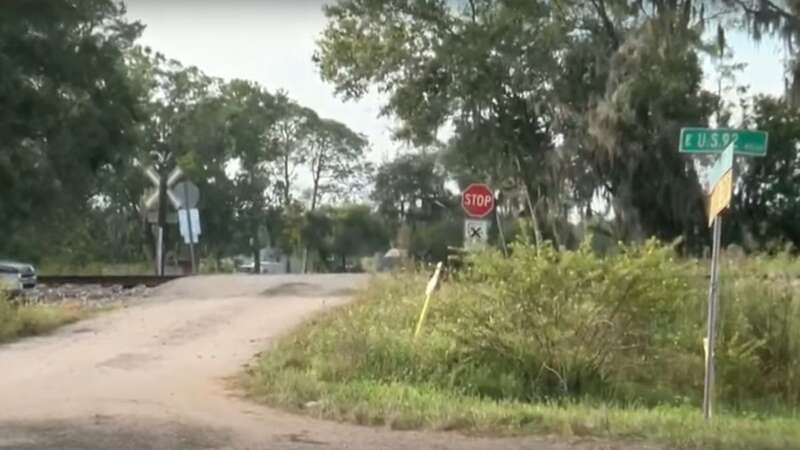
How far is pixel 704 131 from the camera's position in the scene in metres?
12.0

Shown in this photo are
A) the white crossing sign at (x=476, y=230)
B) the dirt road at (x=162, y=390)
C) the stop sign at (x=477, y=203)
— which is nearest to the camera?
the dirt road at (x=162, y=390)

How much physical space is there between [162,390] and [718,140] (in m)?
6.60

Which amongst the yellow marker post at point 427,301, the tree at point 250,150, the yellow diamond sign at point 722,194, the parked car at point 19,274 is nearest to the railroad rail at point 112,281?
the parked car at point 19,274

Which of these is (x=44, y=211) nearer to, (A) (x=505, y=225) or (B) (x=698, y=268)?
(A) (x=505, y=225)

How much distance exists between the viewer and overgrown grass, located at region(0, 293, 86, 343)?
62.4 ft

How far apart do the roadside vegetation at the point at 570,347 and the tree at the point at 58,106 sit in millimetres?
4761

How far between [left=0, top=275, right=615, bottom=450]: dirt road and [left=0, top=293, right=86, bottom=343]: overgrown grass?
1.46 ft

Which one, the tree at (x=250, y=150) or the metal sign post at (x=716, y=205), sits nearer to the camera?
the metal sign post at (x=716, y=205)

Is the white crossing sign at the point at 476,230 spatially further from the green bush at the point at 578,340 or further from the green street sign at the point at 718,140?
the green street sign at the point at 718,140

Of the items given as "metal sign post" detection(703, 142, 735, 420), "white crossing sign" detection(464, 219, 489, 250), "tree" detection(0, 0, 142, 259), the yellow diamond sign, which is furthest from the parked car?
the yellow diamond sign

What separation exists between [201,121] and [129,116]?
3061cm

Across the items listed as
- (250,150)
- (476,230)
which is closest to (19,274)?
(476,230)

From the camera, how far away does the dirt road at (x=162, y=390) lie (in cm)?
1059

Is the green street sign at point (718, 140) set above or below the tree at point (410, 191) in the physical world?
below
